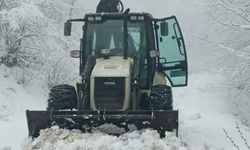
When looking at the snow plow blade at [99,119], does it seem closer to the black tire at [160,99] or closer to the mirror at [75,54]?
the black tire at [160,99]

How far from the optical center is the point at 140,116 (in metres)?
7.50

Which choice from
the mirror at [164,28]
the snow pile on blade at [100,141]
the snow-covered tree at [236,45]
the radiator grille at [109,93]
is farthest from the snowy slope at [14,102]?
the snow-covered tree at [236,45]

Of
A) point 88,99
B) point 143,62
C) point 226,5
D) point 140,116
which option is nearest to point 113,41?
point 143,62

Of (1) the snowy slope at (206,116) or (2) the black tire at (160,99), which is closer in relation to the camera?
(2) the black tire at (160,99)

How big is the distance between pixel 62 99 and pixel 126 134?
1.55m

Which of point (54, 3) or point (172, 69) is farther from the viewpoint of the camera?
point (54, 3)

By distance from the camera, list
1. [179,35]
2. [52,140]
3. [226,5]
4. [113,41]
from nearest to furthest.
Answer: [52,140], [113,41], [179,35], [226,5]

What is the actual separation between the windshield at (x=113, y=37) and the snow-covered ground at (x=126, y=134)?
1.75 meters

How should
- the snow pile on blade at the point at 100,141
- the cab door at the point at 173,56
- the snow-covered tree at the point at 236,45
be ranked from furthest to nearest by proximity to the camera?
1. the snow-covered tree at the point at 236,45
2. the cab door at the point at 173,56
3. the snow pile on blade at the point at 100,141

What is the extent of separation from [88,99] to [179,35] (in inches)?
90.4

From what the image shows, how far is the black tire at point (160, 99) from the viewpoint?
8250 mm

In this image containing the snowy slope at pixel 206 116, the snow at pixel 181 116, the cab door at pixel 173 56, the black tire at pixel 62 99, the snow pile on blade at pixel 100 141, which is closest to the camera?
the snow pile on blade at pixel 100 141

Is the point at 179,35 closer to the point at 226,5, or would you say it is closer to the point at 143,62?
the point at 143,62

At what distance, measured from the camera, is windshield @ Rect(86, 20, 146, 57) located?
896cm
